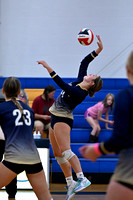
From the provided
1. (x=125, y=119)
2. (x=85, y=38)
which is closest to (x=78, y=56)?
(x=85, y=38)

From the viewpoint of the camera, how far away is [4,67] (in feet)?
32.1

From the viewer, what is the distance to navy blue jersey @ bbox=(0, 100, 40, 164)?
11.0 feet

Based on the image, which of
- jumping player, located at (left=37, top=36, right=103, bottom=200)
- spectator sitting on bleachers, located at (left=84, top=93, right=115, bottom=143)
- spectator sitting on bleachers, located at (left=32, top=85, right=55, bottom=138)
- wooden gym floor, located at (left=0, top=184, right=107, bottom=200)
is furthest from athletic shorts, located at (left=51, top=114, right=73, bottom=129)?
spectator sitting on bleachers, located at (left=84, top=93, right=115, bottom=143)

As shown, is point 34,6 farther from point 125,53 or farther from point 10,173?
point 10,173

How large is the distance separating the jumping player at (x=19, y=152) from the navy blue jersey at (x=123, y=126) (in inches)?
46.4

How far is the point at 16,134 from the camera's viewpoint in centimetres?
335

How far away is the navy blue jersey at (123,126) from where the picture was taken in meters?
2.26

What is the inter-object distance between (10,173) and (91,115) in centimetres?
456

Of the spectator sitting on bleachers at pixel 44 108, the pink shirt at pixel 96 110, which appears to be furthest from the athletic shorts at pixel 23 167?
the pink shirt at pixel 96 110

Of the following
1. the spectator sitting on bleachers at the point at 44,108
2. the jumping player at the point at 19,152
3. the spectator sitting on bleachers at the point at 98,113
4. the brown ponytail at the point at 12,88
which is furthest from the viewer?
the spectator sitting on bleachers at the point at 98,113

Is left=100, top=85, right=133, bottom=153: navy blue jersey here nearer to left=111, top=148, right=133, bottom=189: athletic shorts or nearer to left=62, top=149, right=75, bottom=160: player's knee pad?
left=111, top=148, right=133, bottom=189: athletic shorts

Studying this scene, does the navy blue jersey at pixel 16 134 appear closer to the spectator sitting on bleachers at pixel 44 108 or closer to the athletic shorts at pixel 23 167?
the athletic shorts at pixel 23 167

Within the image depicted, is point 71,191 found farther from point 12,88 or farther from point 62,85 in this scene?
point 12,88

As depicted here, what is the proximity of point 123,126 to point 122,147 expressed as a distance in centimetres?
12
